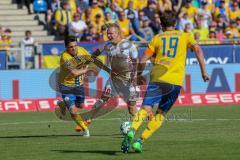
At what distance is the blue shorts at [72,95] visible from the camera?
1705 cm

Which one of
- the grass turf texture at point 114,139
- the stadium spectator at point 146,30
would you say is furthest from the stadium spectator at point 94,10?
the grass turf texture at point 114,139

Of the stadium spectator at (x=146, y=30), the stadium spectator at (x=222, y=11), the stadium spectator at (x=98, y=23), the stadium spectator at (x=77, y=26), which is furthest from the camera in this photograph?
the stadium spectator at (x=222, y=11)

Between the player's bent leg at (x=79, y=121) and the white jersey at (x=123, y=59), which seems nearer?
the player's bent leg at (x=79, y=121)

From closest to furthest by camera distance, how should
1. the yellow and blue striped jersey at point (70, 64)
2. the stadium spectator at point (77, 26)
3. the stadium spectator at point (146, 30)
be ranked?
the yellow and blue striped jersey at point (70, 64) → the stadium spectator at point (77, 26) → the stadium spectator at point (146, 30)

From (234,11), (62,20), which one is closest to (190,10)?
(234,11)

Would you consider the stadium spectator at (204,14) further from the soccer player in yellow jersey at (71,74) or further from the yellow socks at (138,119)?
the yellow socks at (138,119)

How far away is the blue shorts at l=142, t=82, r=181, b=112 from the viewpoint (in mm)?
13312

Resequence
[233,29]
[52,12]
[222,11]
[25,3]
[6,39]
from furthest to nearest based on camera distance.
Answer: [222,11]
[25,3]
[233,29]
[52,12]
[6,39]

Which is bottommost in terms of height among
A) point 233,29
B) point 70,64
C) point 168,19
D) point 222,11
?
point 233,29

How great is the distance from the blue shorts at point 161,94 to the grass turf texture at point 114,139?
79 centimetres

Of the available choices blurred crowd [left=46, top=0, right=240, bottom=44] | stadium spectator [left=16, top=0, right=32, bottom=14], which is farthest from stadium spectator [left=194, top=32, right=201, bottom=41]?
stadium spectator [left=16, top=0, right=32, bottom=14]

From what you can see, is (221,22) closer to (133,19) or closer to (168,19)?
A: (133,19)

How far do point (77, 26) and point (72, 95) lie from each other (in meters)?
12.2

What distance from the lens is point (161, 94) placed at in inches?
525
